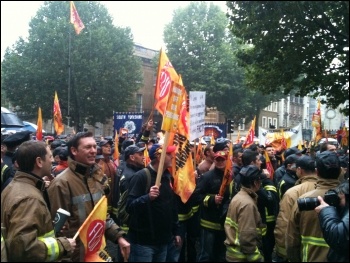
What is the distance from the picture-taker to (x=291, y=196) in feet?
14.9

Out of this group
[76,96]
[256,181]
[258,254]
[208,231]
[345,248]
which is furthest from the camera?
[76,96]

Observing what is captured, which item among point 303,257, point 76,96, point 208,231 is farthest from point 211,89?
point 303,257

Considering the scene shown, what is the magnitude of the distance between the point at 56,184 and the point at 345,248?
7.25 feet

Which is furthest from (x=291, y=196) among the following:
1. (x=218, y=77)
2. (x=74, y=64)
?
(x=218, y=77)

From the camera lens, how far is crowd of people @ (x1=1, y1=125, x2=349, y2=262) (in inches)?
118

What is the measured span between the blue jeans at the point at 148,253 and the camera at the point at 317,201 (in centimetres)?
192

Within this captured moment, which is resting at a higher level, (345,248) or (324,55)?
(324,55)

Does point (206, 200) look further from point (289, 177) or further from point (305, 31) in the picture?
point (305, 31)

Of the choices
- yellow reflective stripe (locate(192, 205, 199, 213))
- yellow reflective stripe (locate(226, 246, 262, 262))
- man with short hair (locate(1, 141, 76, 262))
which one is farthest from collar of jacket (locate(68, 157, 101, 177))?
yellow reflective stripe (locate(192, 205, 199, 213))

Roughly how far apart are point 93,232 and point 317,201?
1.52 meters

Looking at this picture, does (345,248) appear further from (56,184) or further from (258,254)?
(56,184)

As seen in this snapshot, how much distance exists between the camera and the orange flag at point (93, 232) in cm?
304

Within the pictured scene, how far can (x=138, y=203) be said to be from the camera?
15.3 feet

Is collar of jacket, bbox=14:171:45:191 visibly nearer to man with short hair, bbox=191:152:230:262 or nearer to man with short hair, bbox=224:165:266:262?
man with short hair, bbox=224:165:266:262
